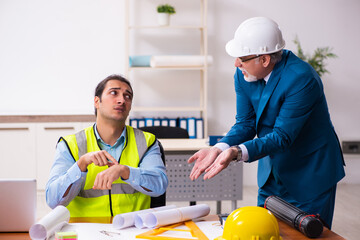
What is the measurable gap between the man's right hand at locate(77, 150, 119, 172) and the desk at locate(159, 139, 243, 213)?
5.15ft

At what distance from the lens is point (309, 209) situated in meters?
1.93

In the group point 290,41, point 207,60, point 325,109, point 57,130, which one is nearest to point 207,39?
point 207,60

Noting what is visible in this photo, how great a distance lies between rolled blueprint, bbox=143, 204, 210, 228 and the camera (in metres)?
1.49

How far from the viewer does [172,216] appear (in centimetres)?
152

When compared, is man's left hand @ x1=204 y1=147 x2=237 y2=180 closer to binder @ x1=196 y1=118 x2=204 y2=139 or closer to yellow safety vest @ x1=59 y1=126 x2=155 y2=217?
yellow safety vest @ x1=59 y1=126 x2=155 y2=217

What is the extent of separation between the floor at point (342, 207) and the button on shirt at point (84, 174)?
1.35m

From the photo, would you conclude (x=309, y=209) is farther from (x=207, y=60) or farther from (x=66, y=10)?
(x=66, y=10)

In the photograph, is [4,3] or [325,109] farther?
[4,3]

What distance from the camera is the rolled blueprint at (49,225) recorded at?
4.42ft

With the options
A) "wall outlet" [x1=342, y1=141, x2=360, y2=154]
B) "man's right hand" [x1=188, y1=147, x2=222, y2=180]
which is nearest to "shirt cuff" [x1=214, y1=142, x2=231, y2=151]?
"man's right hand" [x1=188, y1=147, x2=222, y2=180]

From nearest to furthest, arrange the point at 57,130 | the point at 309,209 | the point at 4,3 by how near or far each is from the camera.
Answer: the point at 309,209
the point at 57,130
the point at 4,3

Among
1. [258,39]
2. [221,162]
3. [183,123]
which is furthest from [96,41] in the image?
[221,162]

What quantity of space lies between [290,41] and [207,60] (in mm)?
1128

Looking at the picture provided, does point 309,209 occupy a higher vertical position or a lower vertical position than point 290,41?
lower
